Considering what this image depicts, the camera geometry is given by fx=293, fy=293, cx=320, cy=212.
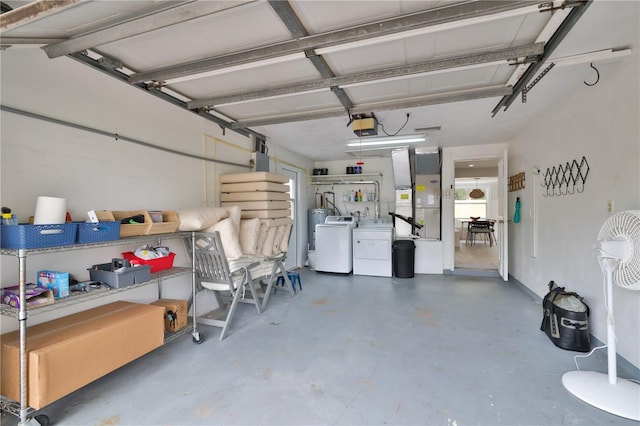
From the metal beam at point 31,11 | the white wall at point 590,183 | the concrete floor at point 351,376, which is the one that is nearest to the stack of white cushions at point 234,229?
the concrete floor at point 351,376

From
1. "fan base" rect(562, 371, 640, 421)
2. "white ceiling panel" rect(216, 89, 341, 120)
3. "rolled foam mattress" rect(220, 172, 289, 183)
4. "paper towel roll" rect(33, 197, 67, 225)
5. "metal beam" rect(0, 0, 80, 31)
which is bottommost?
"fan base" rect(562, 371, 640, 421)

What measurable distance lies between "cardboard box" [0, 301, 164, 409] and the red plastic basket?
13.4 inches

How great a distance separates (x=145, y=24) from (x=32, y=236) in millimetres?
1366

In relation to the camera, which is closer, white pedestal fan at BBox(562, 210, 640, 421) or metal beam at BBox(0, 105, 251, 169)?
white pedestal fan at BBox(562, 210, 640, 421)

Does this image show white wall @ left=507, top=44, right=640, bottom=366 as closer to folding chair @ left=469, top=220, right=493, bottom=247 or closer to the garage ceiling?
the garage ceiling

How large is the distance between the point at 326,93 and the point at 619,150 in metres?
2.56

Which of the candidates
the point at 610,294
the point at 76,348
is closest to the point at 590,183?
the point at 610,294

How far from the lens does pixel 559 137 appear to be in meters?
3.37

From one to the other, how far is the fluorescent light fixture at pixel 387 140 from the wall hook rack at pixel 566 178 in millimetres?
1786

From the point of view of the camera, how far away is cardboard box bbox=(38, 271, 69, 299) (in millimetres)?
1845

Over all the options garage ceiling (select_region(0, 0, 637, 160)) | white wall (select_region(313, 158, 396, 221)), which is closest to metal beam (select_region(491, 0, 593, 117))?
garage ceiling (select_region(0, 0, 637, 160))

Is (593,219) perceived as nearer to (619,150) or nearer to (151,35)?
(619,150)

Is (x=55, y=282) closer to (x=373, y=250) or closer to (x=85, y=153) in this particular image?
(x=85, y=153)

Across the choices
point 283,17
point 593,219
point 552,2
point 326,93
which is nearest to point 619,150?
point 593,219
